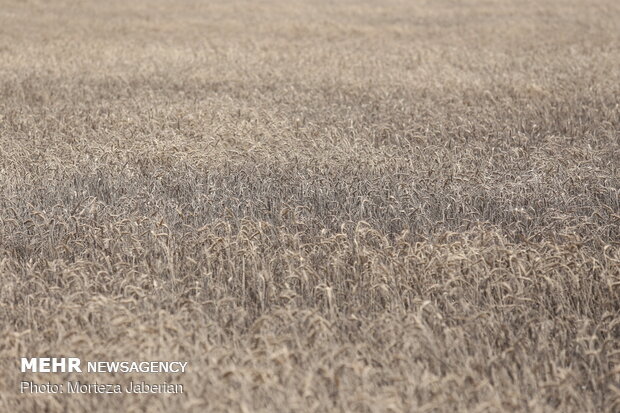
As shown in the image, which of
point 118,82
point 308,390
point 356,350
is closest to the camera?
point 308,390

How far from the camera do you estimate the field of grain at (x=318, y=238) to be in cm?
408

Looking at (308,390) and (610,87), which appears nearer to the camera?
(308,390)

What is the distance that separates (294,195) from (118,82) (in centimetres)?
739

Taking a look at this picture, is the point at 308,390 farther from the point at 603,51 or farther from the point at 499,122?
the point at 603,51

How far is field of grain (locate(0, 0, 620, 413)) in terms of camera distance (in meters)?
4.08

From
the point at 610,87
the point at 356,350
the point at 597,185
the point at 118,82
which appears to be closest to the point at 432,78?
the point at 610,87

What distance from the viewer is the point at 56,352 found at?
419 centimetres

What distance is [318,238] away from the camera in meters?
6.05

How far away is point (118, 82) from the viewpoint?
13430mm

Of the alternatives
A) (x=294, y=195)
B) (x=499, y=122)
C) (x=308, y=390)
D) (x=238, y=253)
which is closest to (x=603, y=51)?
(x=499, y=122)

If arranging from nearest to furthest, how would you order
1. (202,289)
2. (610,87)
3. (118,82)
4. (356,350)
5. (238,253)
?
(356,350) → (202,289) → (238,253) → (610,87) → (118,82)

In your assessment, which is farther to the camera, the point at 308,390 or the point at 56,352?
the point at 56,352

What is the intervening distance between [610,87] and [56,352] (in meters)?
10.5

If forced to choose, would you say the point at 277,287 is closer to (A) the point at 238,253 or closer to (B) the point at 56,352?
(A) the point at 238,253
